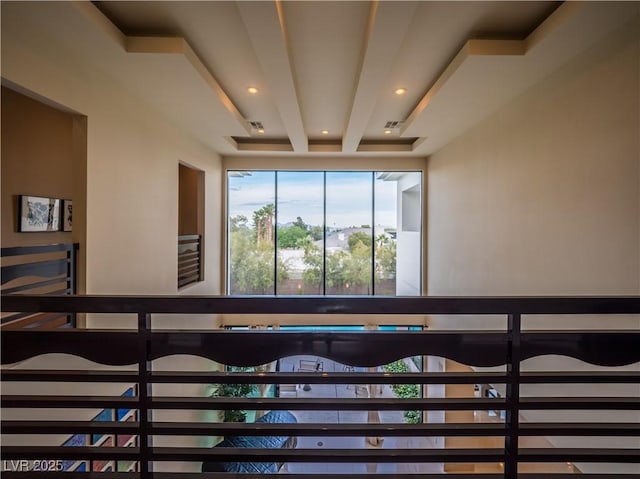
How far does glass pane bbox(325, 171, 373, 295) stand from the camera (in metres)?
7.19

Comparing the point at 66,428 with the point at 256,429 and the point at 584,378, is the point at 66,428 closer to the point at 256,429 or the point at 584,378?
the point at 256,429

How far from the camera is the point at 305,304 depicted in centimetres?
114

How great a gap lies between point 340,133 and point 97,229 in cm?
403

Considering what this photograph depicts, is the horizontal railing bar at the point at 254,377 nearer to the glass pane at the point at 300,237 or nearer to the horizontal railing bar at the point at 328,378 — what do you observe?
the horizontal railing bar at the point at 328,378

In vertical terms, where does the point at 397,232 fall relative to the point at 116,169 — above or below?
below

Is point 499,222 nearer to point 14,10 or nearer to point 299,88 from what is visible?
point 299,88

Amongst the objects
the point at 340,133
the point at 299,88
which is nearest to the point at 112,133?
the point at 299,88

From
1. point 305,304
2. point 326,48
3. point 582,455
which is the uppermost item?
point 326,48

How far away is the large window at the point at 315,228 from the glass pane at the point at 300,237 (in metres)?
0.02

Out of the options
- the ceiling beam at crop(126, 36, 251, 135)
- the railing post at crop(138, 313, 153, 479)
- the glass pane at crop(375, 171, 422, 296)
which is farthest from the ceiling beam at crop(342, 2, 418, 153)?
the glass pane at crop(375, 171, 422, 296)

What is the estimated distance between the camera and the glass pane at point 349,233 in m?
7.19

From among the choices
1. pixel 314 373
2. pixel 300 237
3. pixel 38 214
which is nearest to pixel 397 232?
pixel 300 237

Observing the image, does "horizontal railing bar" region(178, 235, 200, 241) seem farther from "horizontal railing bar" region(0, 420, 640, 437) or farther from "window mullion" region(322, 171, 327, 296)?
"horizontal railing bar" region(0, 420, 640, 437)

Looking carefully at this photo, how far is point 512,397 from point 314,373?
0.73 m
